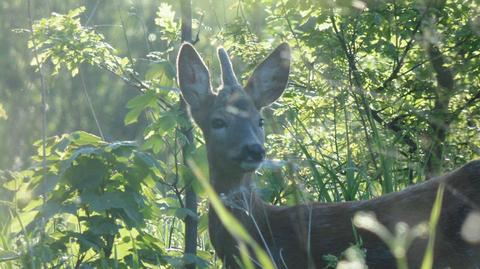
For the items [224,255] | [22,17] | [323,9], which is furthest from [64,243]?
[22,17]

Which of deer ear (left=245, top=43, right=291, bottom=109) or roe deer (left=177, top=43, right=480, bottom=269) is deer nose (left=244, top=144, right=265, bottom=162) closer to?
roe deer (left=177, top=43, right=480, bottom=269)

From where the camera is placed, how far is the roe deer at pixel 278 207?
493cm

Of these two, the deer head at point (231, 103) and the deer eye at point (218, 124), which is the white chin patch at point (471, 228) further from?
the deer eye at point (218, 124)

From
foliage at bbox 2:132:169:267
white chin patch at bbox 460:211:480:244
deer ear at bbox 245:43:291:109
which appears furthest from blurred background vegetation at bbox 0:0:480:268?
white chin patch at bbox 460:211:480:244

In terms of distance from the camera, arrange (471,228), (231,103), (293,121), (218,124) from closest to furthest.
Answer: (471,228), (218,124), (231,103), (293,121)

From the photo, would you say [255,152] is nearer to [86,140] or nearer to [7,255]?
[86,140]

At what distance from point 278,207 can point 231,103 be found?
1.00 m

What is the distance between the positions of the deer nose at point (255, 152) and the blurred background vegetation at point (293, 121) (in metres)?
0.17

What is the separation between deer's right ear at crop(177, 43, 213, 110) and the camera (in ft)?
22.8

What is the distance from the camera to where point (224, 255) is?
5922mm

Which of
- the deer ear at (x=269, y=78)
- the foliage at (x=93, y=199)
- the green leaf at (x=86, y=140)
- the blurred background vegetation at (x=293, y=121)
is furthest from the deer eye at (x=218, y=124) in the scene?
the green leaf at (x=86, y=140)

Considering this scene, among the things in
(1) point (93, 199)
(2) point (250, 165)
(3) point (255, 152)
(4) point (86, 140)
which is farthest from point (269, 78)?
(1) point (93, 199)

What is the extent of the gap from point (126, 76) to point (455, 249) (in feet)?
10.9

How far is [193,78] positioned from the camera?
7.09 meters
